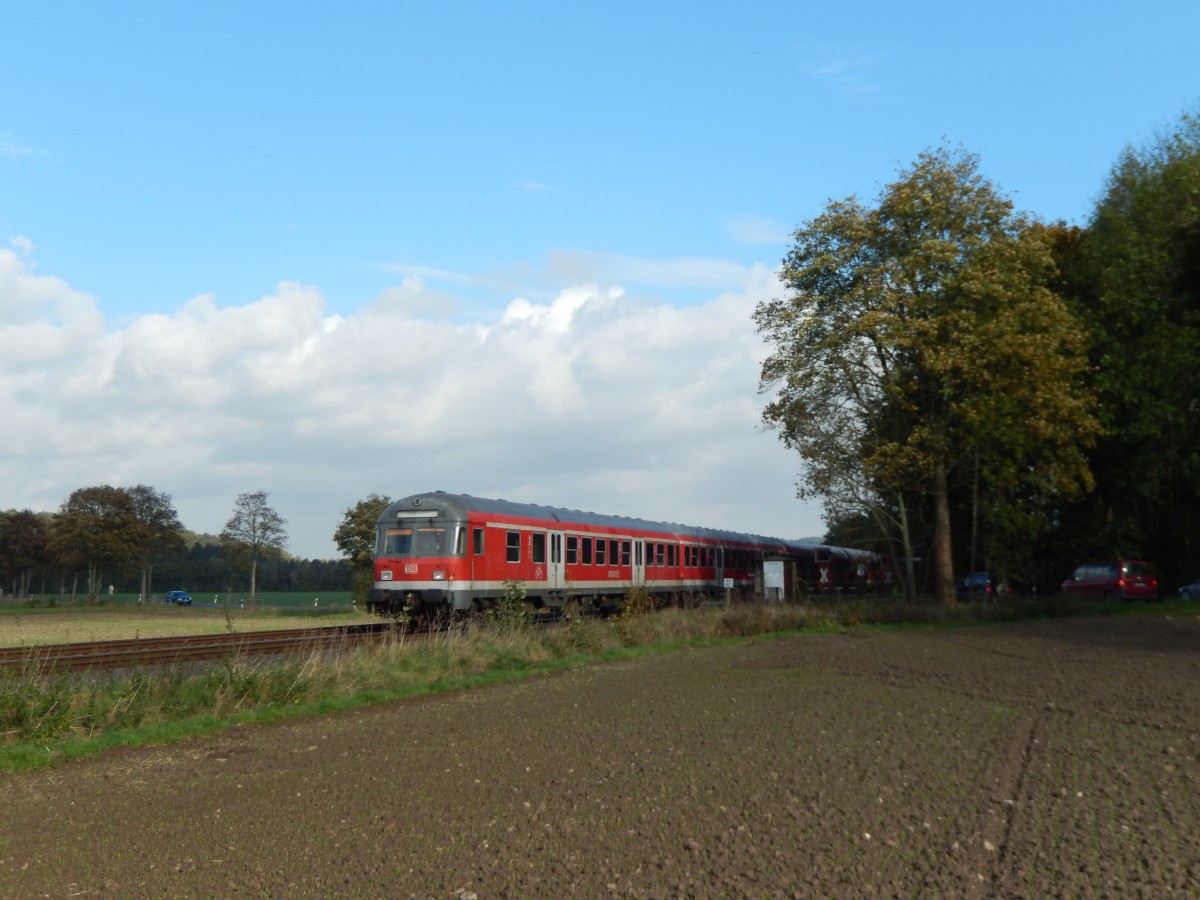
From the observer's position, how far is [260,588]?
9481cm

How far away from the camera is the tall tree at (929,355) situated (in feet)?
99.5

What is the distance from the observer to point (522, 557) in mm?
28469

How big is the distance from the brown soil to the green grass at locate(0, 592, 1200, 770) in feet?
2.41

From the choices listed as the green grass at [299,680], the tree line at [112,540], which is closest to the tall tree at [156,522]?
Answer: the tree line at [112,540]

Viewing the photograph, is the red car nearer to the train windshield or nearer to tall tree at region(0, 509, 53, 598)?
the train windshield

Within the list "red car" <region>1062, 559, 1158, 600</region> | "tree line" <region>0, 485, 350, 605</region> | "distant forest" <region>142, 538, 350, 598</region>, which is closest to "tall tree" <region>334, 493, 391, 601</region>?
"tree line" <region>0, 485, 350, 605</region>

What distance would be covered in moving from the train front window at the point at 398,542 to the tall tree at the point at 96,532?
37904 mm

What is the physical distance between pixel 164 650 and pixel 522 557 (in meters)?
10.2

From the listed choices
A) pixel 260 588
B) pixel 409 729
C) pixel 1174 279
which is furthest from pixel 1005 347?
pixel 260 588

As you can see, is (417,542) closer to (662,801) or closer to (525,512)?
(525,512)

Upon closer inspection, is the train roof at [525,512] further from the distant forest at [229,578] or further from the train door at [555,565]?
the distant forest at [229,578]

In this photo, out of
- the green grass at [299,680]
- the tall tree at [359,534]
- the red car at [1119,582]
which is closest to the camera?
the green grass at [299,680]

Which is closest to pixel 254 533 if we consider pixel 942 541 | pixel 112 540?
pixel 112 540

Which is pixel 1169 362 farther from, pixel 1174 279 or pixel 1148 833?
pixel 1148 833
